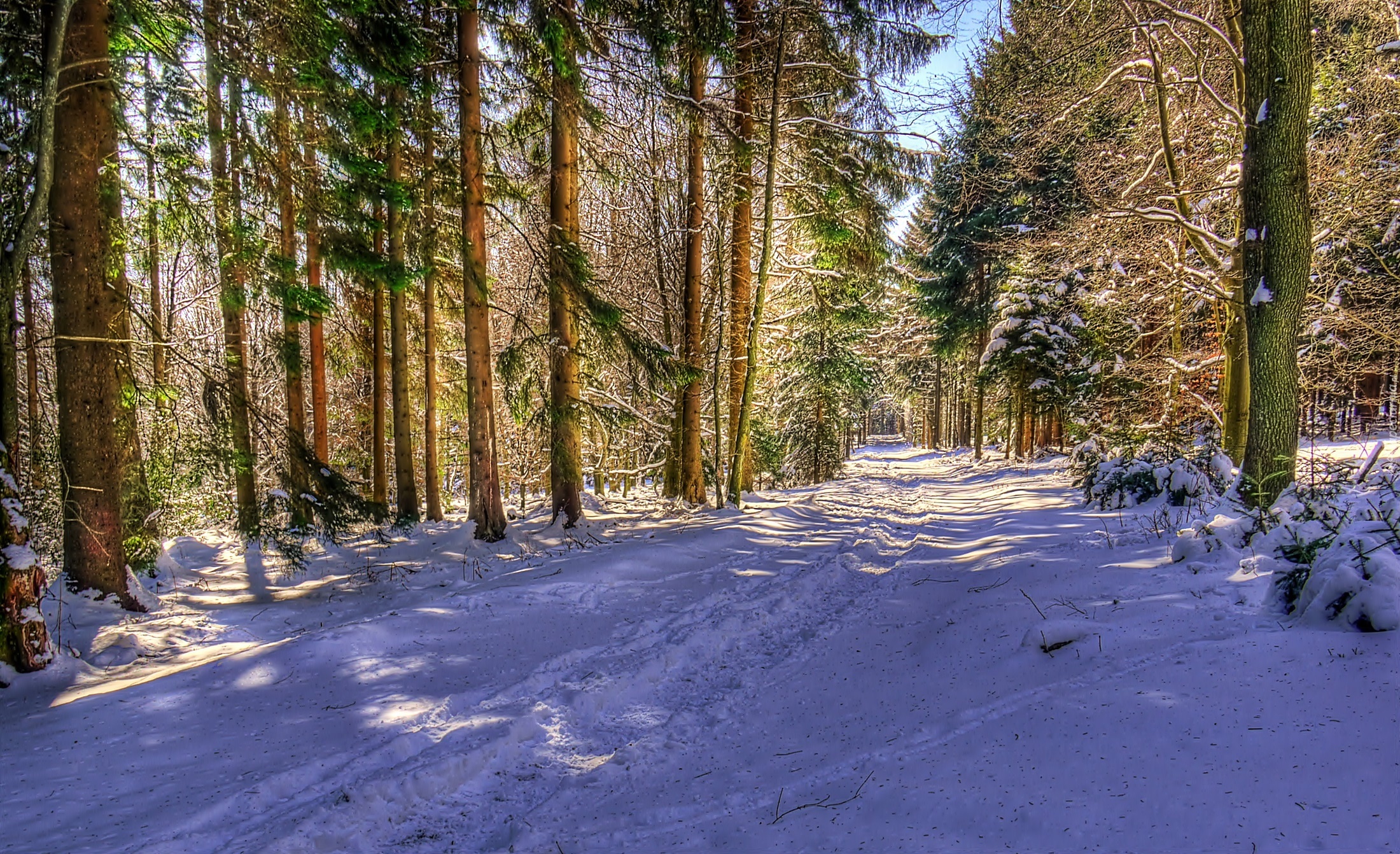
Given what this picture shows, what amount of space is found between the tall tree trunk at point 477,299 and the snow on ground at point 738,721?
2939 millimetres

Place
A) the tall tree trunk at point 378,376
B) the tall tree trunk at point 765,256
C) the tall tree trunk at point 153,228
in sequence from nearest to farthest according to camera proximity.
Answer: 1. the tall tree trunk at point 153,228
2. the tall tree trunk at point 765,256
3. the tall tree trunk at point 378,376

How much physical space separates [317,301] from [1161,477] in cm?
1026

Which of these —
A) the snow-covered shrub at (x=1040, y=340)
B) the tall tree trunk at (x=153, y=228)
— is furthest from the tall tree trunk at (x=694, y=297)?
the snow-covered shrub at (x=1040, y=340)

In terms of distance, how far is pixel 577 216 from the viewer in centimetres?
906

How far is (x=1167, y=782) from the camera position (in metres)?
2.19

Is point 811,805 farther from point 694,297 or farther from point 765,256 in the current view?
point 694,297

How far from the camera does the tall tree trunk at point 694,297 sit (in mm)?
9766

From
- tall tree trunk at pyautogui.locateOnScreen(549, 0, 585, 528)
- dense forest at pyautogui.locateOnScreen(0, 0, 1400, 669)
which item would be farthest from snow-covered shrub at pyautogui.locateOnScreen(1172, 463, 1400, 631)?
tall tree trunk at pyautogui.locateOnScreen(549, 0, 585, 528)

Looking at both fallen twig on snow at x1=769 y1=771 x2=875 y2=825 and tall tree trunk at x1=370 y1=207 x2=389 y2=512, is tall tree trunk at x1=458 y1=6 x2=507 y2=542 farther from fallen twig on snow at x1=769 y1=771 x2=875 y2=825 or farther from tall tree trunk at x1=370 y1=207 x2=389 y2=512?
fallen twig on snow at x1=769 y1=771 x2=875 y2=825

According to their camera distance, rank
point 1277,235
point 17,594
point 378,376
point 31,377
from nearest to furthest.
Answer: point 17,594, point 1277,235, point 31,377, point 378,376

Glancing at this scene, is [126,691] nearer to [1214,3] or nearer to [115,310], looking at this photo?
[115,310]

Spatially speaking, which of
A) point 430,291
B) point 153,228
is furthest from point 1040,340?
point 153,228

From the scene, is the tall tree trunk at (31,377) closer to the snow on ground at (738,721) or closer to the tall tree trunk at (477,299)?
the snow on ground at (738,721)

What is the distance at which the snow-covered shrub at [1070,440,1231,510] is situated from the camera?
6.47 meters
